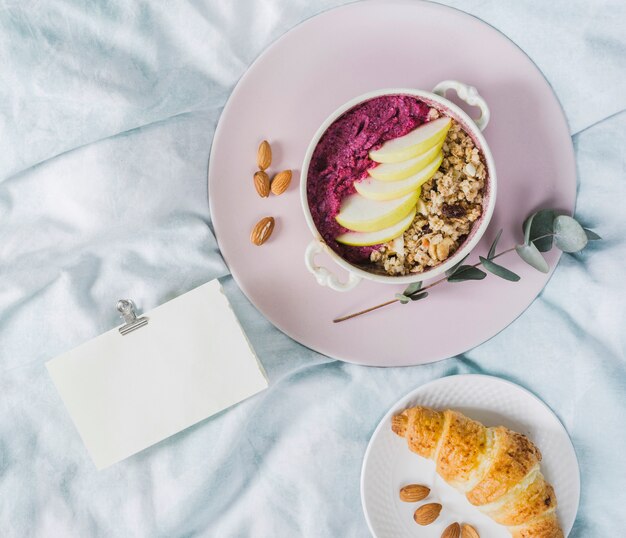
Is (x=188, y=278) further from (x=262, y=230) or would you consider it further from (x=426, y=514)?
(x=426, y=514)

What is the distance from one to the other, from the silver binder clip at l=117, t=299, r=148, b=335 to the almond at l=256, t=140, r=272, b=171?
14.0 inches

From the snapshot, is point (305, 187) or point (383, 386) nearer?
point (305, 187)

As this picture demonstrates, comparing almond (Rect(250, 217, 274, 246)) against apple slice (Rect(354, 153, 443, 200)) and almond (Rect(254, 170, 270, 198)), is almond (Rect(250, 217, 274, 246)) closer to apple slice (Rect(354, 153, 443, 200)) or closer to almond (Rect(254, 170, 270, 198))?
almond (Rect(254, 170, 270, 198))

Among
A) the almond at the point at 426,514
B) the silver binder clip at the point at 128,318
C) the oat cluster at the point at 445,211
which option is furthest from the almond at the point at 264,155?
the almond at the point at 426,514

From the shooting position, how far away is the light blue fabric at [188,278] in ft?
3.88

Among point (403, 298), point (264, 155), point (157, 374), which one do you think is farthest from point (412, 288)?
point (157, 374)

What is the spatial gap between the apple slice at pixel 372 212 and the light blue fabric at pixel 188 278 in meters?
0.28

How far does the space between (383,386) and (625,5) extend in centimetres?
87

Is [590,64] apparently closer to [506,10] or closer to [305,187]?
[506,10]

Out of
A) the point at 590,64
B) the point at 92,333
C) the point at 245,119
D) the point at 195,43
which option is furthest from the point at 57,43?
the point at 590,64

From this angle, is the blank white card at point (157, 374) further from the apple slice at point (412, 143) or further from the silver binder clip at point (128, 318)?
the apple slice at point (412, 143)

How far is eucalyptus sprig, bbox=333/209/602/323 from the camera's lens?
1.12 metres

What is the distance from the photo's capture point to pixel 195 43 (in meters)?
1.20

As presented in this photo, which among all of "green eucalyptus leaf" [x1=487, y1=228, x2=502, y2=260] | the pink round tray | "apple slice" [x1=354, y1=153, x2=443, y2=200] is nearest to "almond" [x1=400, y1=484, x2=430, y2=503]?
the pink round tray
